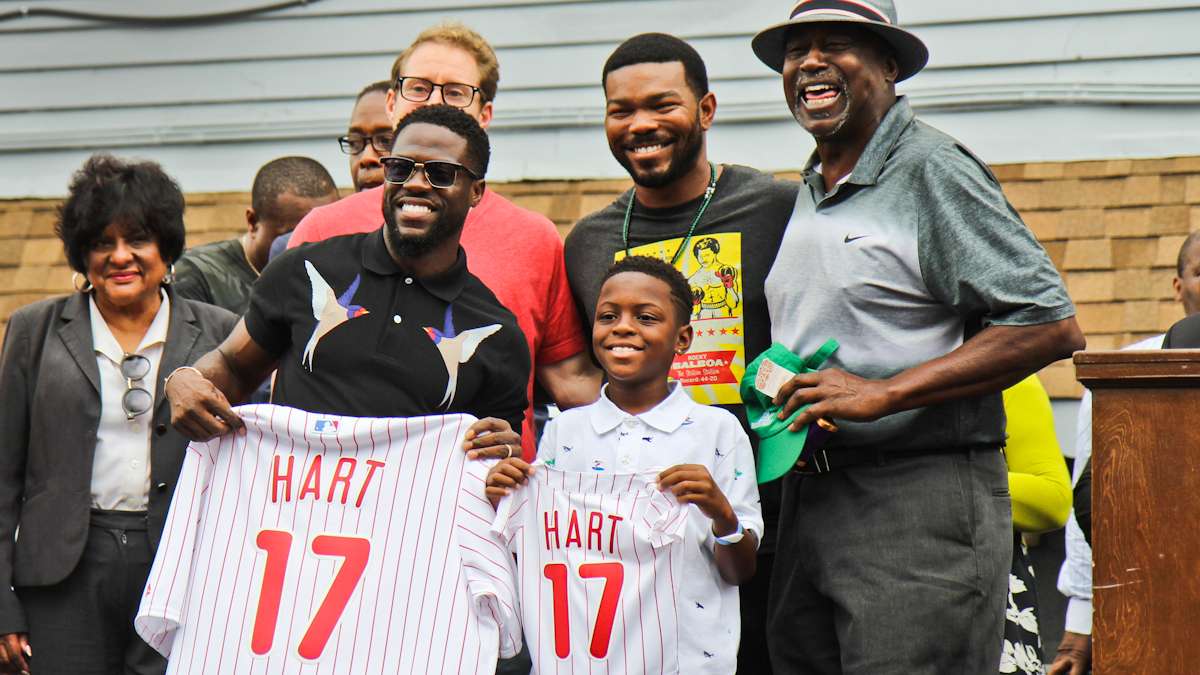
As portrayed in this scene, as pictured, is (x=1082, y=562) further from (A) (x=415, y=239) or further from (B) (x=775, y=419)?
(A) (x=415, y=239)

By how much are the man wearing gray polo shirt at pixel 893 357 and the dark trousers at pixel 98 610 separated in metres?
1.96

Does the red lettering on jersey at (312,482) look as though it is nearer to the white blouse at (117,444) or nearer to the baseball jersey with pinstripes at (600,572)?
the baseball jersey with pinstripes at (600,572)

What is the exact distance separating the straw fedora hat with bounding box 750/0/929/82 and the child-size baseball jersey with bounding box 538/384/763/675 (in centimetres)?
111

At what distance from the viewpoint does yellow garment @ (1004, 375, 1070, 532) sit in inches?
232

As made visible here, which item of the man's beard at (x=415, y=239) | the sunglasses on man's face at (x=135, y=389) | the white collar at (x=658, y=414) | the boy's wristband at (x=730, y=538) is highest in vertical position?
the man's beard at (x=415, y=239)

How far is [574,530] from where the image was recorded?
14.1 ft

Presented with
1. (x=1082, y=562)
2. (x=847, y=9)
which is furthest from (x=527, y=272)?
(x=1082, y=562)

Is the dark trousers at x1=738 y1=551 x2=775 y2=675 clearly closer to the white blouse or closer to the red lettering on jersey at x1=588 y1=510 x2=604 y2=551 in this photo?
the red lettering on jersey at x1=588 y1=510 x2=604 y2=551

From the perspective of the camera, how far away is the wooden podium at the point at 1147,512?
3525mm

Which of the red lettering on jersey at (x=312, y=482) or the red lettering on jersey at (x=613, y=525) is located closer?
the red lettering on jersey at (x=613, y=525)

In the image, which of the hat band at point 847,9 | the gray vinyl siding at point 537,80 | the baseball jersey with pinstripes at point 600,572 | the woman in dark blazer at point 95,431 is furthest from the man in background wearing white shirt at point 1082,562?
the woman in dark blazer at point 95,431

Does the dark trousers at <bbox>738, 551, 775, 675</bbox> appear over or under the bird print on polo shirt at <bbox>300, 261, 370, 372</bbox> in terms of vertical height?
under

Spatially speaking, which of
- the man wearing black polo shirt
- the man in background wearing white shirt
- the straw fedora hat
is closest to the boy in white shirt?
the man wearing black polo shirt

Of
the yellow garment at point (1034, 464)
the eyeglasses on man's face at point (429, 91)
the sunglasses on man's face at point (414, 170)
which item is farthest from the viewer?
the yellow garment at point (1034, 464)
